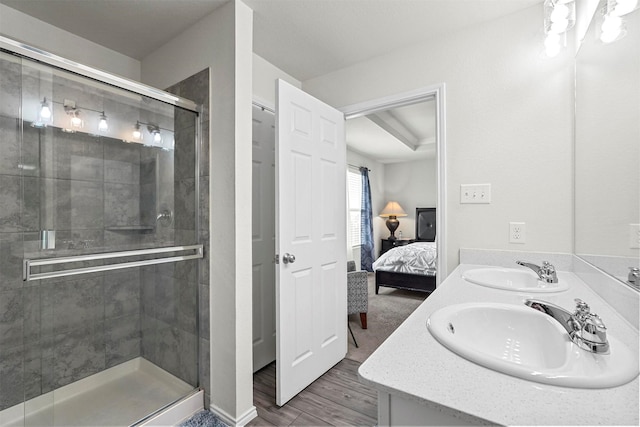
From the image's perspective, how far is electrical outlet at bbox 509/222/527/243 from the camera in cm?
174

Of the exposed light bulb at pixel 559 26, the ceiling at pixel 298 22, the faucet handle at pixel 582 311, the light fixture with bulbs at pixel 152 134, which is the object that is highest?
the ceiling at pixel 298 22

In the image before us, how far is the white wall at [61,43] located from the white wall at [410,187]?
18.0 feet

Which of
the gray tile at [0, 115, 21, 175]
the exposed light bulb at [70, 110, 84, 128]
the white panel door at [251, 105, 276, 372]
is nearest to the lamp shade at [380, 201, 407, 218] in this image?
the white panel door at [251, 105, 276, 372]

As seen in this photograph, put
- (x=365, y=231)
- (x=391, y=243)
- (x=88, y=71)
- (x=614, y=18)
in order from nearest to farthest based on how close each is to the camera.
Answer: (x=614, y=18), (x=88, y=71), (x=365, y=231), (x=391, y=243)

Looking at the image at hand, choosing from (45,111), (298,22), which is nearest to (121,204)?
(45,111)

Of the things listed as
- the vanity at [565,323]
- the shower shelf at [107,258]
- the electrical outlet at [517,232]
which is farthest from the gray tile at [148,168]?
the electrical outlet at [517,232]

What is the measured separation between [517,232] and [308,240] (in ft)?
4.12

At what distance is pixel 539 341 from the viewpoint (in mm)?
867

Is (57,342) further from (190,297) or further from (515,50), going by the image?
(515,50)

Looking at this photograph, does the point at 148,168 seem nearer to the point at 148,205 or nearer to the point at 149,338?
the point at 148,205

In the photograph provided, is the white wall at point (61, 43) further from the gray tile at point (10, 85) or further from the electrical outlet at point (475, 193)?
the electrical outlet at point (475, 193)

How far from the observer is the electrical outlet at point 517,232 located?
174 centimetres

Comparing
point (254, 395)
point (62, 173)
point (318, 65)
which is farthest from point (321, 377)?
point (318, 65)

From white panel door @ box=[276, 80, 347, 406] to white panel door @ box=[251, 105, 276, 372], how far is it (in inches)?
16.5
